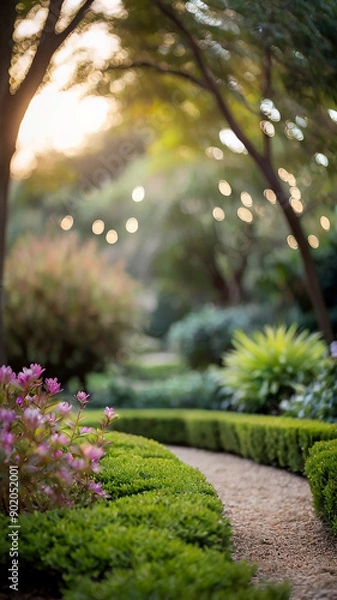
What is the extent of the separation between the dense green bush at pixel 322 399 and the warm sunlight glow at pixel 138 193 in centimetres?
1358

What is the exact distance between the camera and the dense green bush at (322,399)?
640 centimetres

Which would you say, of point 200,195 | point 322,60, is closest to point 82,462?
point 322,60

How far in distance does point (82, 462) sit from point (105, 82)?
697cm

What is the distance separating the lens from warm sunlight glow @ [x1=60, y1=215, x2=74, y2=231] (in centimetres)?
2255

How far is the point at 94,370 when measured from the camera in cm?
1195

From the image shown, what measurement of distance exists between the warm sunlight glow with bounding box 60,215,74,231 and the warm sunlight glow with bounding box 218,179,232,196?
716cm

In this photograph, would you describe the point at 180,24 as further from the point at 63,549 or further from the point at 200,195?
the point at 200,195

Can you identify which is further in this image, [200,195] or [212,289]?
[212,289]

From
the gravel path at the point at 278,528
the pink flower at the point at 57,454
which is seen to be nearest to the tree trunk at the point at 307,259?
the gravel path at the point at 278,528

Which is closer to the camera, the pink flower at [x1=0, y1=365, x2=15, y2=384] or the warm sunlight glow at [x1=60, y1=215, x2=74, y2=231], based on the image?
the pink flower at [x1=0, y1=365, x2=15, y2=384]

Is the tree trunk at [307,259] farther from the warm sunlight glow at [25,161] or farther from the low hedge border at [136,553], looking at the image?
the warm sunlight glow at [25,161]

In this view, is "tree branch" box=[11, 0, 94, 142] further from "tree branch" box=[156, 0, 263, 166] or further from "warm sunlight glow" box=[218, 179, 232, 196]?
"warm sunlight glow" box=[218, 179, 232, 196]

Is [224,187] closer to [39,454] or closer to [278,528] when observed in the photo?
[278,528]

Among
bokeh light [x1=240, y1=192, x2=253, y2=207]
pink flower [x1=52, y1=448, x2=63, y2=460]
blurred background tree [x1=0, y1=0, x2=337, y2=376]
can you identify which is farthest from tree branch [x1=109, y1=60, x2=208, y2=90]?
bokeh light [x1=240, y1=192, x2=253, y2=207]
